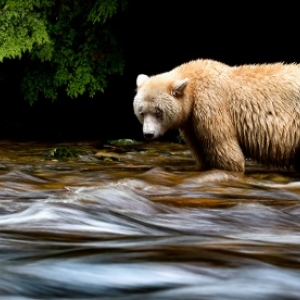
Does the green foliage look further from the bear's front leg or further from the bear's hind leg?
the bear's hind leg

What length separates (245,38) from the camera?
509 inches

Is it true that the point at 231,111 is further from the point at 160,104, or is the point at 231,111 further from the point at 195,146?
the point at 160,104

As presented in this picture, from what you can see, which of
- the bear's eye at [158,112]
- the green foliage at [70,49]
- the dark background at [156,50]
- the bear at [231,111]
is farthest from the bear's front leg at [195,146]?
the dark background at [156,50]

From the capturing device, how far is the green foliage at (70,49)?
11492 millimetres

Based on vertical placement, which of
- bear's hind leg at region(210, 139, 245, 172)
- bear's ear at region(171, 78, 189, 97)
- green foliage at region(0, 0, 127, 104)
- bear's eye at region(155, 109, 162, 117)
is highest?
green foliage at region(0, 0, 127, 104)

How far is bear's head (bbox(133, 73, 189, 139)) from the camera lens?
7012 millimetres

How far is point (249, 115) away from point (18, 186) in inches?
A: 93.9

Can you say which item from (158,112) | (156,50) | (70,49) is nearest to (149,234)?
(158,112)

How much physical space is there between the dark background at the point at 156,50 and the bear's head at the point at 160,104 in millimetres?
5489

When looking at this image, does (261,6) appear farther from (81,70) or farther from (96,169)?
(96,169)

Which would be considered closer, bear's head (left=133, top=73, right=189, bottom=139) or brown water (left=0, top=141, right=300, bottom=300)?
brown water (left=0, top=141, right=300, bottom=300)

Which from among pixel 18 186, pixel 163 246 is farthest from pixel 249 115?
pixel 163 246

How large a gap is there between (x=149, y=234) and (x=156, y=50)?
9.49m

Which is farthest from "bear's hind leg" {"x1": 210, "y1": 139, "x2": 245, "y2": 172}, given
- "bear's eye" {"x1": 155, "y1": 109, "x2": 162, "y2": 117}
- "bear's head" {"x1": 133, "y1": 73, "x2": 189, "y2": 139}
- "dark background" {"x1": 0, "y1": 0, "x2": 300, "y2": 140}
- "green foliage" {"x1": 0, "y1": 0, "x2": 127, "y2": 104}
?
"dark background" {"x1": 0, "y1": 0, "x2": 300, "y2": 140}
